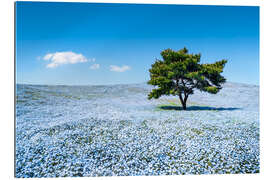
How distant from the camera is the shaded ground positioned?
171 inches

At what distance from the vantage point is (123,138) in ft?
16.6

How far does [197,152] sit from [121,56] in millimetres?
3629

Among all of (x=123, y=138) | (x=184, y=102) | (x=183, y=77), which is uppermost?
(x=183, y=77)

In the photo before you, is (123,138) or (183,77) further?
(183,77)

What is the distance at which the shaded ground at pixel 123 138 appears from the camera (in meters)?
4.36

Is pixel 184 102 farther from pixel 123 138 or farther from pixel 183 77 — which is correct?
pixel 123 138

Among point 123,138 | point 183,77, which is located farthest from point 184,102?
point 123,138

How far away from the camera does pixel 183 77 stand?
7.46 meters

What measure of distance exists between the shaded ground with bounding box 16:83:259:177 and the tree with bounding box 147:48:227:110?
0.48 meters

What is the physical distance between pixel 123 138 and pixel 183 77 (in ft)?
12.6

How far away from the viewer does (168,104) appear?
→ 24.0 feet

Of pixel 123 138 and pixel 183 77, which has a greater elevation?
pixel 183 77
